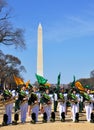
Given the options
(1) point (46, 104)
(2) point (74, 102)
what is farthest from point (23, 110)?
(2) point (74, 102)

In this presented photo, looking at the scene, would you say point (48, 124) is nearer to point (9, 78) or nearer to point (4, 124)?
point (4, 124)

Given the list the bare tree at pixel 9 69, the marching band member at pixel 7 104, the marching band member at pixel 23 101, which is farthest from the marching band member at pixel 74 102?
the bare tree at pixel 9 69

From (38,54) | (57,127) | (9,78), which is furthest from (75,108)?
(9,78)

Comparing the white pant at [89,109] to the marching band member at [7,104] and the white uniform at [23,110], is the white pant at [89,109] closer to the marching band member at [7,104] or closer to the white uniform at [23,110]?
the white uniform at [23,110]

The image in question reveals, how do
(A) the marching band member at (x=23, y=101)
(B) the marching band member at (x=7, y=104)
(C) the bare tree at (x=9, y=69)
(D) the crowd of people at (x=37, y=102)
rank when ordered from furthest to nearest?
(C) the bare tree at (x=9, y=69)
(A) the marching band member at (x=23, y=101)
(D) the crowd of people at (x=37, y=102)
(B) the marching band member at (x=7, y=104)

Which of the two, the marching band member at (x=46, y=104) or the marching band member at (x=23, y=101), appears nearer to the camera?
the marching band member at (x=23, y=101)

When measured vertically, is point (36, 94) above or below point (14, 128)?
above

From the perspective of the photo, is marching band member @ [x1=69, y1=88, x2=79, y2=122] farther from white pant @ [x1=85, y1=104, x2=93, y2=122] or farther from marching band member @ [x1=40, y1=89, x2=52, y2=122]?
marching band member @ [x1=40, y1=89, x2=52, y2=122]

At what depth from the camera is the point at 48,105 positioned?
2239 centimetres

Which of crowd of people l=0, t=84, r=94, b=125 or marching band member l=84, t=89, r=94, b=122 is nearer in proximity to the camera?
crowd of people l=0, t=84, r=94, b=125

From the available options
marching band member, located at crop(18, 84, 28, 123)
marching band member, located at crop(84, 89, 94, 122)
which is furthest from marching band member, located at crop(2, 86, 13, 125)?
marching band member, located at crop(84, 89, 94, 122)

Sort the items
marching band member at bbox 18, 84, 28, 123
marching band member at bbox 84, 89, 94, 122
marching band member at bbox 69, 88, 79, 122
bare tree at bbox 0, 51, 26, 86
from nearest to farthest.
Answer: marching band member at bbox 18, 84, 28, 123 < marching band member at bbox 69, 88, 79, 122 < marching band member at bbox 84, 89, 94, 122 < bare tree at bbox 0, 51, 26, 86

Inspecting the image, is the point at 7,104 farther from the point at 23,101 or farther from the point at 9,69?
the point at 9,69

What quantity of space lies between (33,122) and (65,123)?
1.54 m
